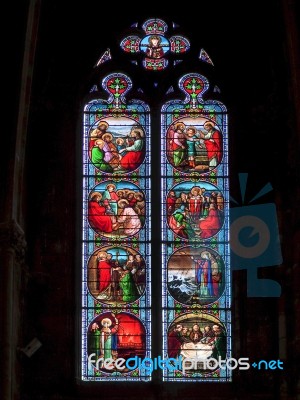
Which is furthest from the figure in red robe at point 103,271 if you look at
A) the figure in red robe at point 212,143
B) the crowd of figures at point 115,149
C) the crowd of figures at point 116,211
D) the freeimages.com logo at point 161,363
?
the figure in red robe at point 212,143

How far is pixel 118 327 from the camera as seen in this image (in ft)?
83.4

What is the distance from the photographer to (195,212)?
26.1 metres

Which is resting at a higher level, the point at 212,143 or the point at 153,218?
the point at 212,143

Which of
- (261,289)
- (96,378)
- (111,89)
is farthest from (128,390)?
(111,89)

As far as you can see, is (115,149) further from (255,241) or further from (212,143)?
(255,241)

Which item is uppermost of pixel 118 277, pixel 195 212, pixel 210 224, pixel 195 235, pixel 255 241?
pixel 195 212

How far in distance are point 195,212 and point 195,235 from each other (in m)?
0.37

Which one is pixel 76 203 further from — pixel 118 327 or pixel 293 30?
pixel 293 30

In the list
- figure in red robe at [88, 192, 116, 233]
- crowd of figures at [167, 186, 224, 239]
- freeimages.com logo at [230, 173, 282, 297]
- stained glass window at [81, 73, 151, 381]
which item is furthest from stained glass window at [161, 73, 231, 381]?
figure in red robe at [88, 192, 116, 233]

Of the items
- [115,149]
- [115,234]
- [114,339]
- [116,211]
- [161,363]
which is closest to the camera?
[161,363]

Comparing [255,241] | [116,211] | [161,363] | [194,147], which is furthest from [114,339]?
A: [194,147]

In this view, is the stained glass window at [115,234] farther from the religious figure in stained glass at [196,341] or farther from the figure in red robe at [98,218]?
the religious figure in stained glass at [196,341]

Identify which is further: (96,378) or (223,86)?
(223,86)

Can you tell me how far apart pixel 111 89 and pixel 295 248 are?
3969mm
